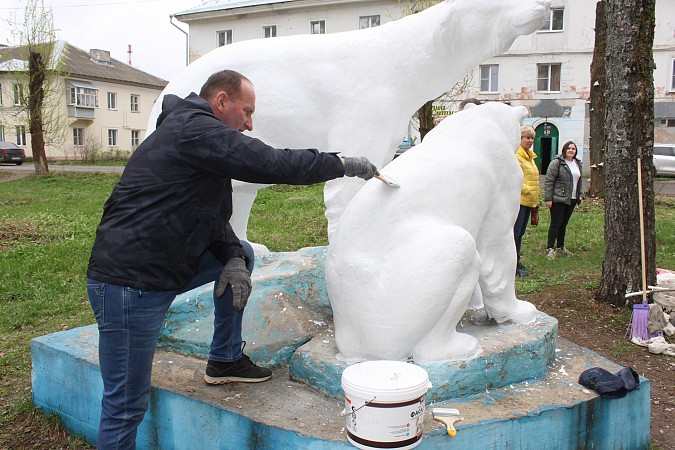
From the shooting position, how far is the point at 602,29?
36.0 ft

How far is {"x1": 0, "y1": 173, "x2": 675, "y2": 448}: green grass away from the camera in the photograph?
520cm

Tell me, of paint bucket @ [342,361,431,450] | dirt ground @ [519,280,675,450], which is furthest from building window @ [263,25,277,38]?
paint bucket @ [342,361,431,450]

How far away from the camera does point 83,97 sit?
32469mm

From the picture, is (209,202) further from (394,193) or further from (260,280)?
→ (260,280)

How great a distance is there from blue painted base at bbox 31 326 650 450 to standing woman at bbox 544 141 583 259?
4.58 metres

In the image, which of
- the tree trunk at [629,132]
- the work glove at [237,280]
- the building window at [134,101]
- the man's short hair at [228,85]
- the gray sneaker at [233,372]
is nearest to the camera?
the man's short hair at [228,85]

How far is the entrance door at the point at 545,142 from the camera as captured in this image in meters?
23.1

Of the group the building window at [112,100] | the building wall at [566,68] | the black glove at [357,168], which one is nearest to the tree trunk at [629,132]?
the black glove at [357,168]

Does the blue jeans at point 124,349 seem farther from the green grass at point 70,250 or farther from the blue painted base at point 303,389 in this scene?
the green grass at point 70,250

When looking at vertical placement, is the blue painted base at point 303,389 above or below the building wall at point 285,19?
below

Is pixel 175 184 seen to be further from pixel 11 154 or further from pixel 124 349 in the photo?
pixel 11 154

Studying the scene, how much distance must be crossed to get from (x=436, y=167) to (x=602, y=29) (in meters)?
9.44

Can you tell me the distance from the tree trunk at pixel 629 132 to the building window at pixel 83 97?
1220 inches

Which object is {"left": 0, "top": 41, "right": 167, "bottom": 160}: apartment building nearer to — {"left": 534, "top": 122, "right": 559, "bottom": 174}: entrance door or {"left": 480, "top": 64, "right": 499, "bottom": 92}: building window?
{"left": 480, "top": 64, "right": 499, "bottom": 92}: building window
